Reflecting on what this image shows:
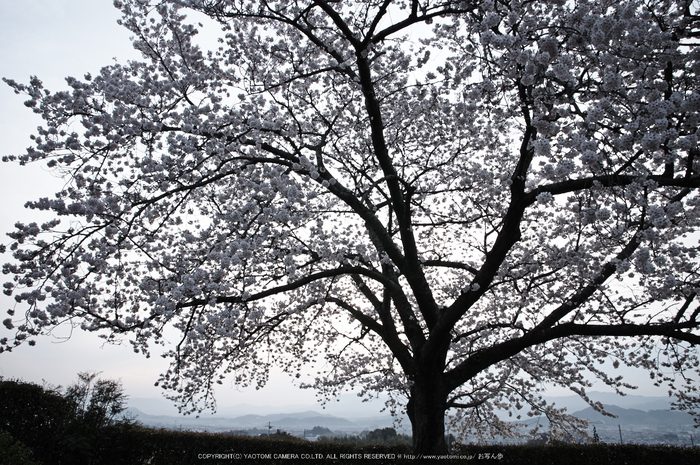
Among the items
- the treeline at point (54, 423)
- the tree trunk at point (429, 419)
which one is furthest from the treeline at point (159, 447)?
the tree trunk at point (429, 419)

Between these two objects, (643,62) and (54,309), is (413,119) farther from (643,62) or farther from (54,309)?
(54,309)

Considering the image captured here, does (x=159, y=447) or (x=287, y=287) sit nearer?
(x=287, y=287)

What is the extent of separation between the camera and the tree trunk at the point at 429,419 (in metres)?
6.28

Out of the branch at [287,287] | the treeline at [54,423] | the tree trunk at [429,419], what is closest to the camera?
the branch at [287,287]

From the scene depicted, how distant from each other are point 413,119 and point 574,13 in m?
4.46

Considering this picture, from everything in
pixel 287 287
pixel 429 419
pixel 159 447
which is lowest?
pixel 159 447

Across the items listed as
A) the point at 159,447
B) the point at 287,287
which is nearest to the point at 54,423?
the point at 159,447

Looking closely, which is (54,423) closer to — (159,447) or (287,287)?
(159,447)

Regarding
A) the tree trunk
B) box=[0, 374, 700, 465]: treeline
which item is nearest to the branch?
the tree trunk

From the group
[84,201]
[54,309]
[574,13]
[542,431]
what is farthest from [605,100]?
[542,431]

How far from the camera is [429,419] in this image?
20.9ft

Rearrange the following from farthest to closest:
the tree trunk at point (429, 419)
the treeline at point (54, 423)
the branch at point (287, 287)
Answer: the treeline at point (54, 423), the tree trunk at point (429, 419), the branch at point (287, 287)

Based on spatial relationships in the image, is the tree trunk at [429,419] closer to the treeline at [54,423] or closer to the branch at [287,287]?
the branch at [287,287]

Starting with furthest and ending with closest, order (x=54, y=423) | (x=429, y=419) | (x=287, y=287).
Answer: (x=54, y=423) < (x=429, y=419) < (x=287, y=287)
